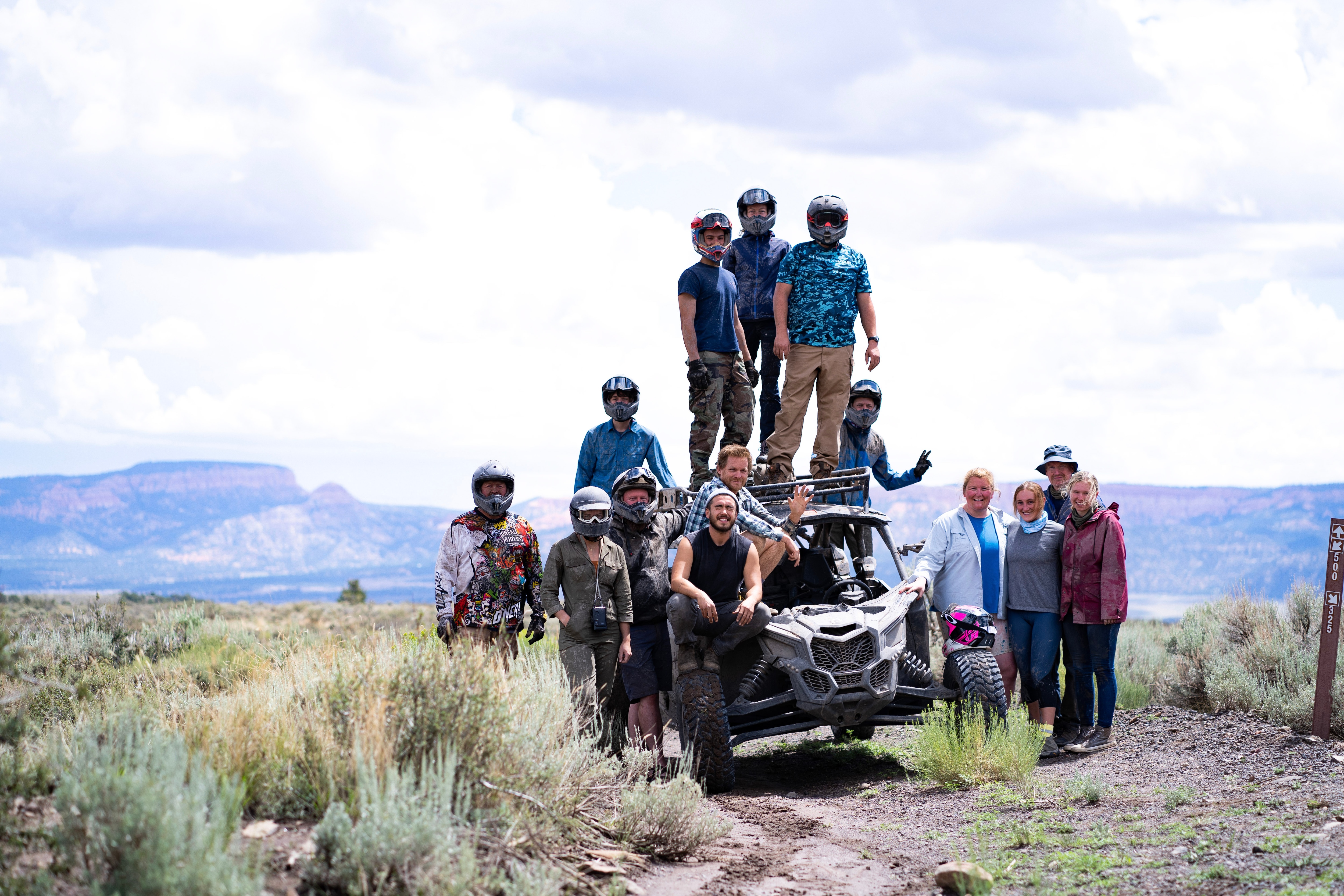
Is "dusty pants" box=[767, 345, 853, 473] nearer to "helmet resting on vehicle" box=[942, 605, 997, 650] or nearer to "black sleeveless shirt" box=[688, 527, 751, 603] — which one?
"helmet resting on vehicle" box=[942, 605, 997, 650]

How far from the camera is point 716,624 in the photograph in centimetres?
890

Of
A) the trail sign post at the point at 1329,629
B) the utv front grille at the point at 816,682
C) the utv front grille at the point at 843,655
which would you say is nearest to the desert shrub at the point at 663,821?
the utv front grille at the point at 816,682

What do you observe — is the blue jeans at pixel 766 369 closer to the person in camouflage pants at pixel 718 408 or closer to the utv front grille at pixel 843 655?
the person in camouflage pants at pixel 718 408

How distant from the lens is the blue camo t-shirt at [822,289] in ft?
38.6

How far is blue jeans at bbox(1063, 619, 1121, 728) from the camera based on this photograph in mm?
10211

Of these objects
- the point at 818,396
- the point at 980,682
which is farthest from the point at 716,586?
the point at 818,396

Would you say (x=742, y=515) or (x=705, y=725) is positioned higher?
(x=742, y=515)

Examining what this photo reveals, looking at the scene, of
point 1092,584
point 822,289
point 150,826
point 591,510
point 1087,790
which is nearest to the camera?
point 150,826

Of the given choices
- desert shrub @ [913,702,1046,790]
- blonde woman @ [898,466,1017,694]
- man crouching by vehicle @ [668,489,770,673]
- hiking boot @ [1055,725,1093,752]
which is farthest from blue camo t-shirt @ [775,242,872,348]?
hiking boot @ [1055,725,1093,752]

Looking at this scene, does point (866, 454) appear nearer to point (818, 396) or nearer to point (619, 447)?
→ point (818, 396)

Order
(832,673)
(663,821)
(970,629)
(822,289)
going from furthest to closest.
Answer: (822,289) < (970,629) < (832,673) < (663,821)

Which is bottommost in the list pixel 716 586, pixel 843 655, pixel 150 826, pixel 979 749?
pixel 979 749

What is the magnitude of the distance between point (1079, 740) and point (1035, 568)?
179 centimetres

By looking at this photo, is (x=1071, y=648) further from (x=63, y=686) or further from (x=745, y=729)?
(x=63, y=686)
